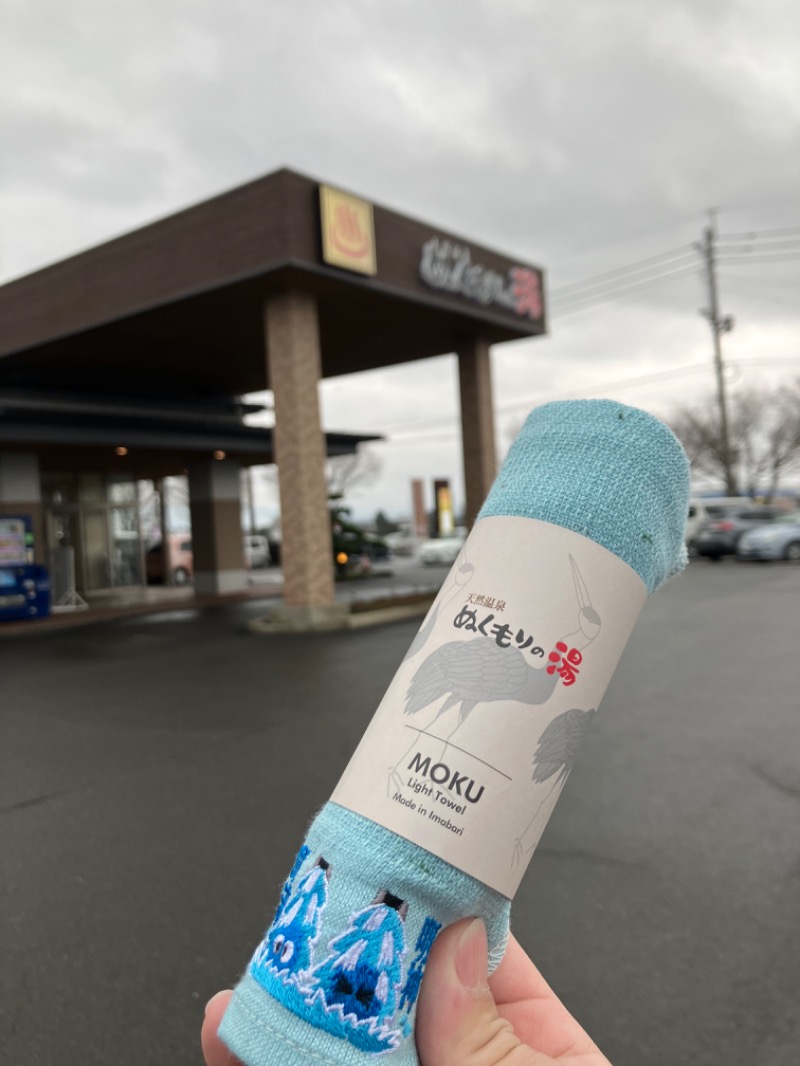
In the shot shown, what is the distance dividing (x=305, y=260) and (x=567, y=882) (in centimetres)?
1063

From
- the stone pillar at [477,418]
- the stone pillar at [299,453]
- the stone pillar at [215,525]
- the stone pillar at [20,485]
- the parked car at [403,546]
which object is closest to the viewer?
the stone pillar at [299,453]

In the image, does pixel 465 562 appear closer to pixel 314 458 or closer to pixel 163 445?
pixel 314 458

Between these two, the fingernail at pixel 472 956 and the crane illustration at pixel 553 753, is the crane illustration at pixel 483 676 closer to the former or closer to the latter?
the crane illustration at pixel 553 753

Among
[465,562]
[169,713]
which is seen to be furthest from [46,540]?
[465,562]

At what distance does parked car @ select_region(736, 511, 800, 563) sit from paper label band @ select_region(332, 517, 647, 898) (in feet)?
80.5

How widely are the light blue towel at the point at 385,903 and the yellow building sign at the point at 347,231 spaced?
12.2m

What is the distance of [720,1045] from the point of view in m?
2.67

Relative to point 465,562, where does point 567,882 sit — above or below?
below

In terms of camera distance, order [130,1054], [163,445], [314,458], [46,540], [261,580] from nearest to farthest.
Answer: [130,1054]
[314,458]
[163,445]
[46,540]
[261,580]

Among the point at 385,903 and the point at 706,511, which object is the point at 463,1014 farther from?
the point at 706,511

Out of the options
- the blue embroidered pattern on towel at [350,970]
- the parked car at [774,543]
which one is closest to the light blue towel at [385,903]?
the blue embroidered pattern on towel at [350,970]

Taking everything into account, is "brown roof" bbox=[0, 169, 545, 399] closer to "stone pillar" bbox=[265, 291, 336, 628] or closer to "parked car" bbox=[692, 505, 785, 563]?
"stone pillar" bbox=[265, 291, 336, 628]

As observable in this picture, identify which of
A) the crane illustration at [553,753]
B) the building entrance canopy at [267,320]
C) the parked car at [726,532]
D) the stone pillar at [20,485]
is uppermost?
the building entrance canopy at [267,320]

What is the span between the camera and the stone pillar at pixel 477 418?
17.7m
